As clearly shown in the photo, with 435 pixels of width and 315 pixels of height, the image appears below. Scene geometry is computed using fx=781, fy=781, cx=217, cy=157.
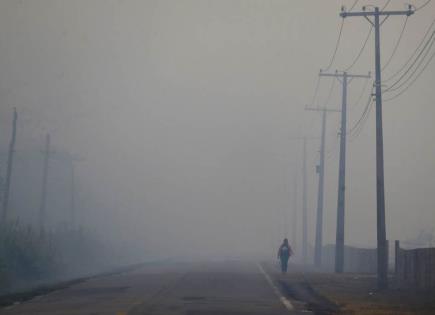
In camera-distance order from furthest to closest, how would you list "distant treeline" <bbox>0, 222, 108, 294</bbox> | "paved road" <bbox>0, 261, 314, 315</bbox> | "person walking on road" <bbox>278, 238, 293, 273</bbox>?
1. "person walking on road" <bbox>278, 238, 293, 273</bbox>
2. "distant treeline" <bbox>0, 222, 108, 294</bbox>
3. "paved road" <bbox>0, 261, 314, 315</bbox>

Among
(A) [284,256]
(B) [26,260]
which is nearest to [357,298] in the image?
(A) [284,256]

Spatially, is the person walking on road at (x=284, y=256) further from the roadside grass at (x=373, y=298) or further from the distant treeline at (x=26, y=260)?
the distant treeline at (x=26, y=260)

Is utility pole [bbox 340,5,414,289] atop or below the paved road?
atop

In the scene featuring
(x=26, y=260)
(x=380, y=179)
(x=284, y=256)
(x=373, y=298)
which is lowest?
(x=373, y=298)

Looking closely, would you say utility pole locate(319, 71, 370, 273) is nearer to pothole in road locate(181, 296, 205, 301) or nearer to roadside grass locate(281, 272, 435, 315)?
roadside grass locate(281, 272, 435, 315)

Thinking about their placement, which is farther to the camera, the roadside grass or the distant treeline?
the distant treeline

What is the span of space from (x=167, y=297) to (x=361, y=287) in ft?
42.6

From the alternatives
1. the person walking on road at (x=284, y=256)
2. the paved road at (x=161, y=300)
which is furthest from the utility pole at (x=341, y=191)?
the paved road at (x=161, y=300)

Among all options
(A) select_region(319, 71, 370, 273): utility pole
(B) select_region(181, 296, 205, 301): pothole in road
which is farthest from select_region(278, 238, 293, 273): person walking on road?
(B) select_region(181, 296, 205, 301): pothole in road

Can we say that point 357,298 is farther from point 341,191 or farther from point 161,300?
point 341,191

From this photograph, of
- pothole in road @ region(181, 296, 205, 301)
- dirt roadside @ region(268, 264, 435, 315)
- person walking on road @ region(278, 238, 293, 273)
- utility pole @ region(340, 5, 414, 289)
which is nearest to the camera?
dirt roadside @ region(268, 264, 435, 315)

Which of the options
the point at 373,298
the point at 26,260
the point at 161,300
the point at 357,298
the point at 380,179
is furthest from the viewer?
the point at 26,260

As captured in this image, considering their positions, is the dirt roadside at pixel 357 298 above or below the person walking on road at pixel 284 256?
below

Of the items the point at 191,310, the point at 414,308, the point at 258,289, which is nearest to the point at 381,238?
the point at 258,289
